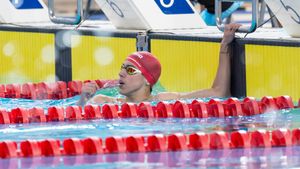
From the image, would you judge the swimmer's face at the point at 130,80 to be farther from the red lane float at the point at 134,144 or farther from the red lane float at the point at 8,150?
the red lane float at the point at 8,150

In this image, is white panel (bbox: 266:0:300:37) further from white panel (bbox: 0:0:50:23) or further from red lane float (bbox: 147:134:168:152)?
white panel (bbox: 0:0:50:23)

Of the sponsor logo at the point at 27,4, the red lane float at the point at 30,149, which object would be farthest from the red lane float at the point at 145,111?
the sponsor logo at the point at 27,4

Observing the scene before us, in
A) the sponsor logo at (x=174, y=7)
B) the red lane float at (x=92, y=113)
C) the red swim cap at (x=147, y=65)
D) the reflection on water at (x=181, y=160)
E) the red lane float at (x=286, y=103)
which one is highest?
the sponsor logo at (x=174, y=7)

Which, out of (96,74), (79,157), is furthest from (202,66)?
(79,157)

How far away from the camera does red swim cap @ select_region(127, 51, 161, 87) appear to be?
9219mm

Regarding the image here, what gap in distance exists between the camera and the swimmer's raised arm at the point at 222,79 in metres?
9.48

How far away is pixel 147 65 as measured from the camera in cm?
Answer: 923

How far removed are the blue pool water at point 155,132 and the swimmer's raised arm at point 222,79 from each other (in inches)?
33.5

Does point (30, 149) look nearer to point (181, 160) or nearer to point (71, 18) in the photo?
point (181, 160)

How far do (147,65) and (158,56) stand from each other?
1.52m

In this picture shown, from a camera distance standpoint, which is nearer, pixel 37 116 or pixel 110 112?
pixel 37 116

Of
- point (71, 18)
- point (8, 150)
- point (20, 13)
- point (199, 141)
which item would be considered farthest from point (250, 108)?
point (20, 13)

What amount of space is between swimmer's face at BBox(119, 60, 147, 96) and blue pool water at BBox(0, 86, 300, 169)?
19.5 inches

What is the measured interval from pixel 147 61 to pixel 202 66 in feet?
3.20
